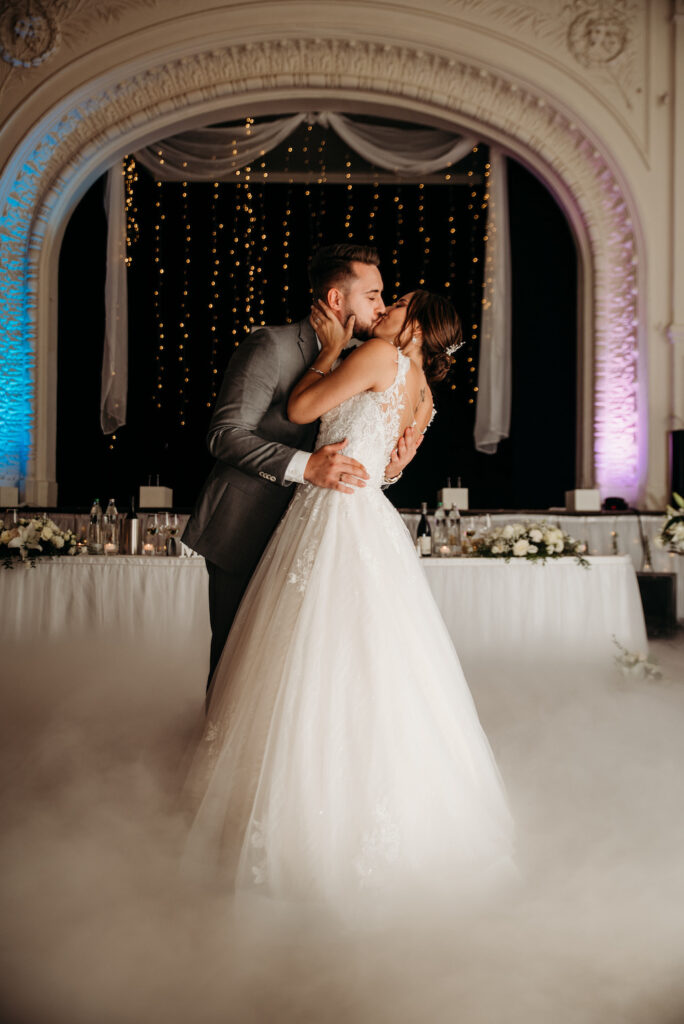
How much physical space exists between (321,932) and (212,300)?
8.17 m

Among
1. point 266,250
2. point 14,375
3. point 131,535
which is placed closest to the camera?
point 131,535

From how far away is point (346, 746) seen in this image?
194 cm

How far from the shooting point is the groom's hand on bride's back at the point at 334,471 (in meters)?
2.19

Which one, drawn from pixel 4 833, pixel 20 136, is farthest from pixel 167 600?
pixel 20 136

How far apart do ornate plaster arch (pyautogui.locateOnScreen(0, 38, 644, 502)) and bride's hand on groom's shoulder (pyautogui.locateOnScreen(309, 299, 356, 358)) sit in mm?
5781

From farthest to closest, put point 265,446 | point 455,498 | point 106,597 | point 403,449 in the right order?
point 455,498, point 106,597, point 403,449, point 265,446

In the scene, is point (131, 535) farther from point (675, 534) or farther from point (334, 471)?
point (675, 534)

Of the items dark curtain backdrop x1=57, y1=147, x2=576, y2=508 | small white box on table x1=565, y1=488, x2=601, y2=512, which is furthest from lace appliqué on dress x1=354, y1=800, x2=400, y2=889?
dark curtain backdrop x1=57, y1=147, x2=576, y2=508

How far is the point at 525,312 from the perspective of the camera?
877 centimetres

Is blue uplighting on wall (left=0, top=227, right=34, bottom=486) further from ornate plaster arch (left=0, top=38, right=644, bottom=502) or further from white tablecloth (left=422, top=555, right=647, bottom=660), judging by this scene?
white tablecloth (left=422, top=555, right=647, bottom=660)

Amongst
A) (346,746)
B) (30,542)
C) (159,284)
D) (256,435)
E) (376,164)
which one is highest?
(376,164)

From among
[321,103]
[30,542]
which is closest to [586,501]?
[30,542]

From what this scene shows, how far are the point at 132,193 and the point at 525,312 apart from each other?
4.51 metres

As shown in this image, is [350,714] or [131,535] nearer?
[350,714]
